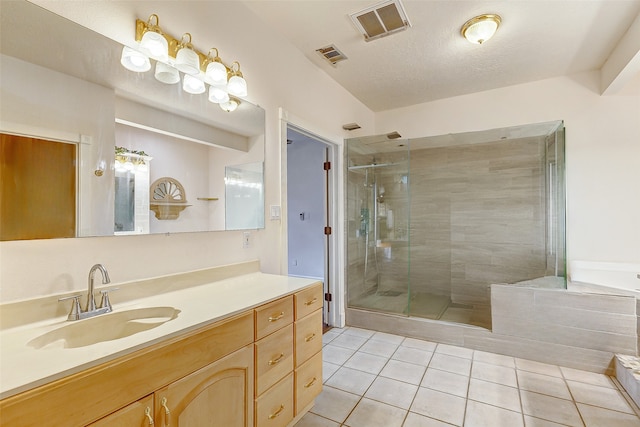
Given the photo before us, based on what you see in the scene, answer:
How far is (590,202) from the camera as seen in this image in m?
3.02

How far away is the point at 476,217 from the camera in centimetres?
378

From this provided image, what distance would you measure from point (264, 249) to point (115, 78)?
137 centimetres

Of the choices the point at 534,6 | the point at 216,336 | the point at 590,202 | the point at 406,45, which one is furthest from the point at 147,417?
the point at 590,202

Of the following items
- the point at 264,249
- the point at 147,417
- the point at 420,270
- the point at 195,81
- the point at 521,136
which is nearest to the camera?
the point at 147,417

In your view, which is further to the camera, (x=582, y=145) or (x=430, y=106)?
(x=430, y=106)

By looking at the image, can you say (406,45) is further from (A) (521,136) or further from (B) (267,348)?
(B) (267,348)

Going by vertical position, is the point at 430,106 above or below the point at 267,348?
above

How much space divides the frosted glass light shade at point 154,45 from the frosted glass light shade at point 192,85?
0.16 metres

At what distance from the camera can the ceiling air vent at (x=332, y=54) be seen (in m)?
2.59

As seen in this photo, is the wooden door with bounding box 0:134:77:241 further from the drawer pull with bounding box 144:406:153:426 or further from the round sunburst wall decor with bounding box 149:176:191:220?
the drawer pull with bounding box 144:406:153:426

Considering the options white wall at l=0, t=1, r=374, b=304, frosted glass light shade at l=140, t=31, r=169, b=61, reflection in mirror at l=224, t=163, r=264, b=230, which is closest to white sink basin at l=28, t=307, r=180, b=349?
white wall at l=0, t=1, r=374, b=304

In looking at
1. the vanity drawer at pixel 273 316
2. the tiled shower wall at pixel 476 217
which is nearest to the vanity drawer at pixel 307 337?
the vanity drawer at pixel 273 316

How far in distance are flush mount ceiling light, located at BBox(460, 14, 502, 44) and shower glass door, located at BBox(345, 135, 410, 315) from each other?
1278 mm

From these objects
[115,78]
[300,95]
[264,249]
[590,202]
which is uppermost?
[300,95]
